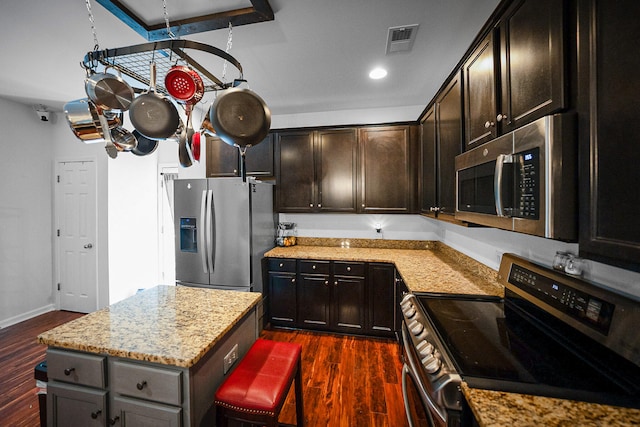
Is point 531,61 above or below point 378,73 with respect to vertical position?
below

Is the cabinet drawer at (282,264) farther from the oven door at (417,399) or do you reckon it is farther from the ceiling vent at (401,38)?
the ceiling vent at (401,38)

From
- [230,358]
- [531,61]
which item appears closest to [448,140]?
[531,61]

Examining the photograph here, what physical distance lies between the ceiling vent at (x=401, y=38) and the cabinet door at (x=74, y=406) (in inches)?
106

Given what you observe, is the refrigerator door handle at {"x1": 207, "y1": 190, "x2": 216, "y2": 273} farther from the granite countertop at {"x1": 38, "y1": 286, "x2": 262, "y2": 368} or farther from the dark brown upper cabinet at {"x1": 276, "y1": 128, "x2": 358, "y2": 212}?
the granite countertop at {"x1": 38, "y1": 286, "x2": 262, "y2": 368}

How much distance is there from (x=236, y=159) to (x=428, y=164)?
2.38 meters

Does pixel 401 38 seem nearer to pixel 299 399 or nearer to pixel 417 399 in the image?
pixel 417 399

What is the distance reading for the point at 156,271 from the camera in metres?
4.11

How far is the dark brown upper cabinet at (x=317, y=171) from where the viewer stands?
3.24 metres

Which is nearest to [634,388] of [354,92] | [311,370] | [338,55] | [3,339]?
[311,370]

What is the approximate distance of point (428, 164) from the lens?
258 centimetres

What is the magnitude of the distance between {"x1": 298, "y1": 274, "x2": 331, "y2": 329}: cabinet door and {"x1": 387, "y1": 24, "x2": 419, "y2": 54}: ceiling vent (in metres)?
2.31

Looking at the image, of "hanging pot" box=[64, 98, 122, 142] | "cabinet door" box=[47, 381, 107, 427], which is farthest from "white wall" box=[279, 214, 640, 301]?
"hanging pot" box=[64, 98, 122, 142]

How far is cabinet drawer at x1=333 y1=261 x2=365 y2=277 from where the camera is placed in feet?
9.43

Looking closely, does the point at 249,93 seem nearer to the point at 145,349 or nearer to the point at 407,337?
the point at 145,349
